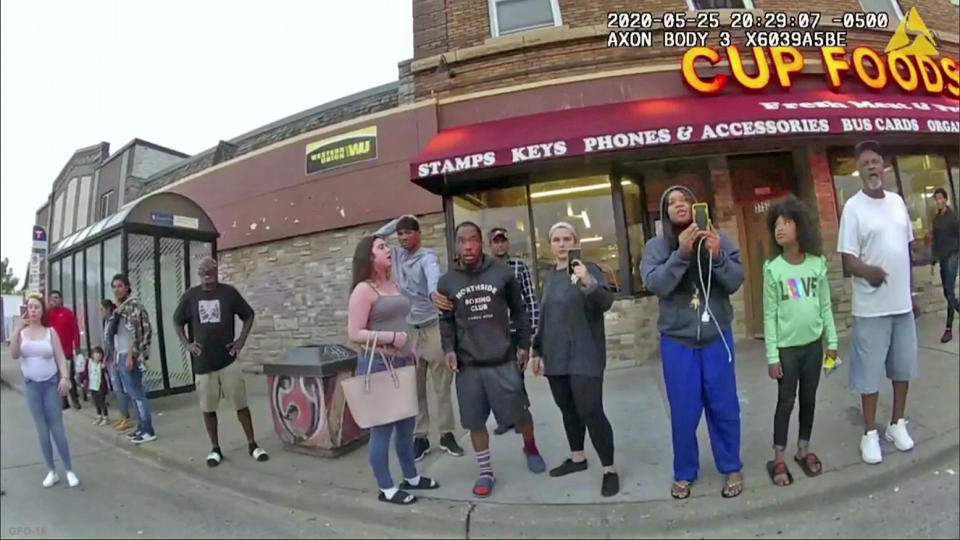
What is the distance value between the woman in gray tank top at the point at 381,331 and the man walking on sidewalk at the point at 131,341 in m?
2.69

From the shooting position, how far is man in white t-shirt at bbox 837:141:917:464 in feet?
9.25

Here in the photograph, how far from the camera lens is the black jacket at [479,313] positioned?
2.95 meters

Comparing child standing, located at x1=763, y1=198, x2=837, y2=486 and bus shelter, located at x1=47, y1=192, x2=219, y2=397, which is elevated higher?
bus shelter, located at x1=47, y1=192, x2=219, y2=397

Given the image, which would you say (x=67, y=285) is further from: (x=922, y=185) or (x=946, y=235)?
(x=922, y=185)

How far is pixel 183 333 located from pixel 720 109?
18.4ft

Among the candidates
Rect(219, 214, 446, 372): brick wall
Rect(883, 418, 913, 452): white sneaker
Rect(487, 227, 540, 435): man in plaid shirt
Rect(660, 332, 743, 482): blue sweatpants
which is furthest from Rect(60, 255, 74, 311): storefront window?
Rect(883, 418, 913, 452): white sneaker

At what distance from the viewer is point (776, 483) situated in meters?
2.68

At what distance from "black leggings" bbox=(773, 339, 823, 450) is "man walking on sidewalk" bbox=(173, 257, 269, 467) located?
333cm

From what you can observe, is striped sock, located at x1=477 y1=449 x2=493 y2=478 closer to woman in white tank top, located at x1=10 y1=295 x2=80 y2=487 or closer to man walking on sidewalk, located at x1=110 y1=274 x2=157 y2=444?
woman in white tank top, located at x1=10 y1=295 x2=80 y2=487

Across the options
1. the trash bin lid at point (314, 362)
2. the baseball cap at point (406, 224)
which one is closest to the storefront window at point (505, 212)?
the baseball cap at point (406, 224)

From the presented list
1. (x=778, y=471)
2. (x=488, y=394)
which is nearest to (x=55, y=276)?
(x=488, y=394)

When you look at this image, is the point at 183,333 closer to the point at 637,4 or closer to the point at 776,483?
the point at 776,483

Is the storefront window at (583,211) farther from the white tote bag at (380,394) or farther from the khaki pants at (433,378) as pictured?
the white tote bag at (380,394)

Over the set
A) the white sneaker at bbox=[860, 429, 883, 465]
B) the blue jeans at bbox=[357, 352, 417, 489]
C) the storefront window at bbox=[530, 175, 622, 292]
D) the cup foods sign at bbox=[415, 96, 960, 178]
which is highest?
the cup foods sign at bbox=[415, 96, 960, 178]
